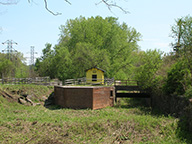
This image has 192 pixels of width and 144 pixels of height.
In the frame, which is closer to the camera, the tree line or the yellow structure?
the tree line

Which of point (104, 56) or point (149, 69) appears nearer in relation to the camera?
point (149, 69)

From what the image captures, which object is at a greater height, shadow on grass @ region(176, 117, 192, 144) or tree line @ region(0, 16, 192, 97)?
tree line @ region(0, 16, 192, 97)


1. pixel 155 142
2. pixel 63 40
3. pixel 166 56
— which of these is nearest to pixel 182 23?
pixel 166 56

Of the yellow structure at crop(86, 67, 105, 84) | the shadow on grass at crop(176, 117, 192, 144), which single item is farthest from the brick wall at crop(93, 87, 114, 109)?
the shadow on grass at crop(176, 117, 192, 144)

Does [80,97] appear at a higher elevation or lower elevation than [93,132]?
higher

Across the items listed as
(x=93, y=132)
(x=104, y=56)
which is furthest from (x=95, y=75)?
(x=93, y=132)

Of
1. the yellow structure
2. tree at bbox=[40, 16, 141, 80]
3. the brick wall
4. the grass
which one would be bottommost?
the grass

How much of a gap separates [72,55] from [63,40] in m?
7.98

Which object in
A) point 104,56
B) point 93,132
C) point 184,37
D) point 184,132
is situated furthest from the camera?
point 104,56

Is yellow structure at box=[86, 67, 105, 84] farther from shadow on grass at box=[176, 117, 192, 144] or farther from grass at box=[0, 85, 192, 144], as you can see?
shadow on grass at box=[176, 117, 192, 144]

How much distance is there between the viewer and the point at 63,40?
49250 mm

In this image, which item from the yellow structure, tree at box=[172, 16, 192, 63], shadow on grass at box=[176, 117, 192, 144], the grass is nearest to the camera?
shadow on grass at box=[176, 117, 192, 144]

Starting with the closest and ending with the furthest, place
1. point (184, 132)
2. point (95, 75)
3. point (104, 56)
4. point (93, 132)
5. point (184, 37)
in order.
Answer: point (184, 132) → point (93, 132) → point (184, 37) → point (95, 75) → point (104, 56)

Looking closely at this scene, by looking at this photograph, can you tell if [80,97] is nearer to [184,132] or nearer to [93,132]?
[93,132]
